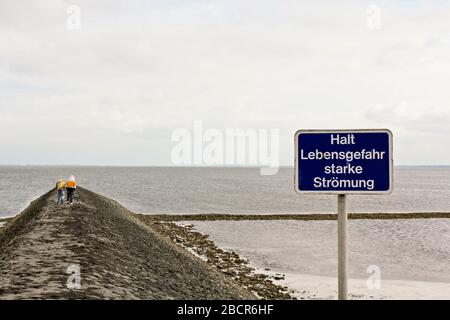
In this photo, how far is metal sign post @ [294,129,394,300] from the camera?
17.2 feet

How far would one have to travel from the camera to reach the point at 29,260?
42.4ft

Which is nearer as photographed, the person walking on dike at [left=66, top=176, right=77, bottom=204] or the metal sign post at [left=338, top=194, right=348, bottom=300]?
the metal sign post at [left=338, top=194, right=348, bottom=300]

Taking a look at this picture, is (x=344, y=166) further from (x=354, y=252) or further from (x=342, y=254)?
(x=354, y=252)

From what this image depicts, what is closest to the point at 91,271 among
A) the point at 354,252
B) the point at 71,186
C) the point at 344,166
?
the point at 344,166

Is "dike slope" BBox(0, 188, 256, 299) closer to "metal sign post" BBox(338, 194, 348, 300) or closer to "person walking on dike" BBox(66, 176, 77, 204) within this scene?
"metal sign post" BBox(338, 194, 348, 300)

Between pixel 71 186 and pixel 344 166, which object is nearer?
pixel 344 166

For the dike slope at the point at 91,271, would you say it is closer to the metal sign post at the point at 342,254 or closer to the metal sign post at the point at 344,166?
the metal sign post at the point at 342,254

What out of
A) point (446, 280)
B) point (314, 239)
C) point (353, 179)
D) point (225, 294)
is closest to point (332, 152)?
point (353, 179)

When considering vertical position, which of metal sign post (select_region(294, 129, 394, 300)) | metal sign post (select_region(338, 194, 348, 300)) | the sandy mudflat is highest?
metal sign post (select_region(294, 129, 394, 300))

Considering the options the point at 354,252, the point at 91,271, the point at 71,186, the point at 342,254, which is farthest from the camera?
the point at 354,252

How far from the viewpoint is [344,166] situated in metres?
5.29

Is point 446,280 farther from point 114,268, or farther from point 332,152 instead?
point 332,152

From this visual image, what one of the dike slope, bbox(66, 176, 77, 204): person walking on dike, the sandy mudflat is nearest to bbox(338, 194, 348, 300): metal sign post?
the dike slope

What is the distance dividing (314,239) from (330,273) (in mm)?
14640
